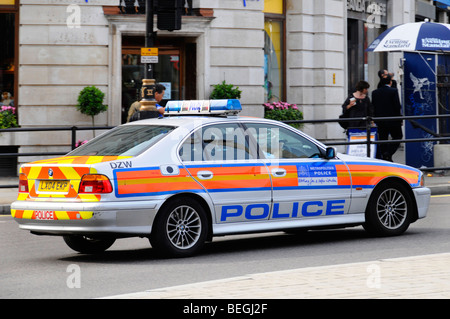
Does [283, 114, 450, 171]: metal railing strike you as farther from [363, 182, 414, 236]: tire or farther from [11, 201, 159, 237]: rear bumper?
[11, 201, 159, 237]: rear bumper

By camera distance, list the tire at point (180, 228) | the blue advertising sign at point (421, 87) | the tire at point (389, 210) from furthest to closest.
Answer: the blue advertising sign at point (421, 87), the tire at point (389, 210), the tire at point (180, 228)

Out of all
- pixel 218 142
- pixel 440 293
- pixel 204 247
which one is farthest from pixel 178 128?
pixel 440 293

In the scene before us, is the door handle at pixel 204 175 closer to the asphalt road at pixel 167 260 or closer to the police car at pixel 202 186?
the police car at pixel 202 186

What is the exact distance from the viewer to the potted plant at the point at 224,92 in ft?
74.1

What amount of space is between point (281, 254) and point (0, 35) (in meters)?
13.2

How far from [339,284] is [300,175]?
11.1ft

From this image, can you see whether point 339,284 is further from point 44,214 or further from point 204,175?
point 44,214

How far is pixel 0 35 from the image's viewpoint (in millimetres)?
21500

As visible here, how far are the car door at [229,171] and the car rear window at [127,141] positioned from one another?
1.11 ft

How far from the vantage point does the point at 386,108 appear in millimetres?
19828

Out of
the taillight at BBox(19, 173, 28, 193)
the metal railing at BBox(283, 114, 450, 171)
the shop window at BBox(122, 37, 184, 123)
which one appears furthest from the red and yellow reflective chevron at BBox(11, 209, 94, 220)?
the shop window at BBox(122, 37, 184, 123)

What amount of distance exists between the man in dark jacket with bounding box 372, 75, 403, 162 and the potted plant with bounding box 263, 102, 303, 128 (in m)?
4.14

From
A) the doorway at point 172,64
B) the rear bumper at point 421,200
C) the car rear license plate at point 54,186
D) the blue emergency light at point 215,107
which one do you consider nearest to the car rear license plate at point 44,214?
the car rear license plate at point 54,186

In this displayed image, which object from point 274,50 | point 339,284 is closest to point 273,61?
point 274,50
